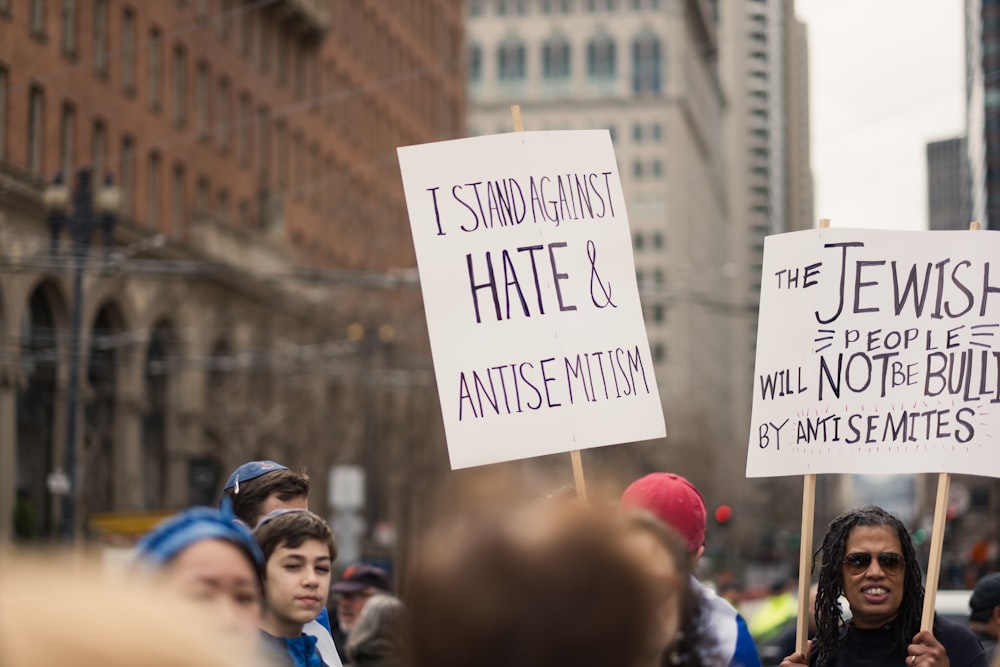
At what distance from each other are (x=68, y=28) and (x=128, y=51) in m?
3.97

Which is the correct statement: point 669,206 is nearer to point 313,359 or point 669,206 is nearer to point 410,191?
point 313,359

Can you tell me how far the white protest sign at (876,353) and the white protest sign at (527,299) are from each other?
1.69ft

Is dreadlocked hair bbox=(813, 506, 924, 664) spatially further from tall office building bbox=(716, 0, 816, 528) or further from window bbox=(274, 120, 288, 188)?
window bbox=(274, 120, 288, 188)

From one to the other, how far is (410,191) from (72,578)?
4207mm

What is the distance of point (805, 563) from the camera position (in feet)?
19.1

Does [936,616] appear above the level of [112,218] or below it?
below

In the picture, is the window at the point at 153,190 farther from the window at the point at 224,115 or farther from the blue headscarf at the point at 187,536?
the blue headscarf at the point at 187,536

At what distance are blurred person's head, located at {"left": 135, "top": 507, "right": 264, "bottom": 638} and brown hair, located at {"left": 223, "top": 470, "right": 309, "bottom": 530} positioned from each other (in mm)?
2603

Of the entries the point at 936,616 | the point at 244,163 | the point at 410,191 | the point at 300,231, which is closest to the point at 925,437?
the point at 936,616

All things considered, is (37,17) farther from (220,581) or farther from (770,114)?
(220,581)

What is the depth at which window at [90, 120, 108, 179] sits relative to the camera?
132 feet

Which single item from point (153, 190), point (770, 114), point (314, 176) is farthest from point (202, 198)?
point (770, 114)

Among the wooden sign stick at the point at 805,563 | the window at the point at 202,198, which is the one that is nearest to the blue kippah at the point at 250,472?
the wooden sign stick at the point at 805,563

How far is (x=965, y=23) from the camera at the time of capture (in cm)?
5319
